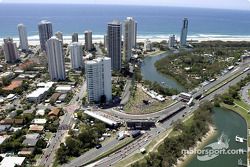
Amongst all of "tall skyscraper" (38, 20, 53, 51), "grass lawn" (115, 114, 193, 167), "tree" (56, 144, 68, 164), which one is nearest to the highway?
"grass lawn" (115, 114, 193, 167)

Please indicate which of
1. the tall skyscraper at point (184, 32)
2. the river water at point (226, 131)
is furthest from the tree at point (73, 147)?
the tall skyscraper at point (184, 32)

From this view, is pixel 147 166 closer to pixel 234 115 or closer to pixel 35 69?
pixel 234 115

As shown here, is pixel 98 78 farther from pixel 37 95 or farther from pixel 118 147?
pixel 118 147

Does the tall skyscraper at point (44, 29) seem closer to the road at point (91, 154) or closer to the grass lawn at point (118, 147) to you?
the road at point (91, 154)

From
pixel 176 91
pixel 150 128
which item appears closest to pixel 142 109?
pixel 150 128

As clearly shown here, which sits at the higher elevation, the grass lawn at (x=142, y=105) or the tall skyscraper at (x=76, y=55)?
the tall skyscraper at (x=76, y=55)

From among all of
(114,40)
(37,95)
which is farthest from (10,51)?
(114,40)
